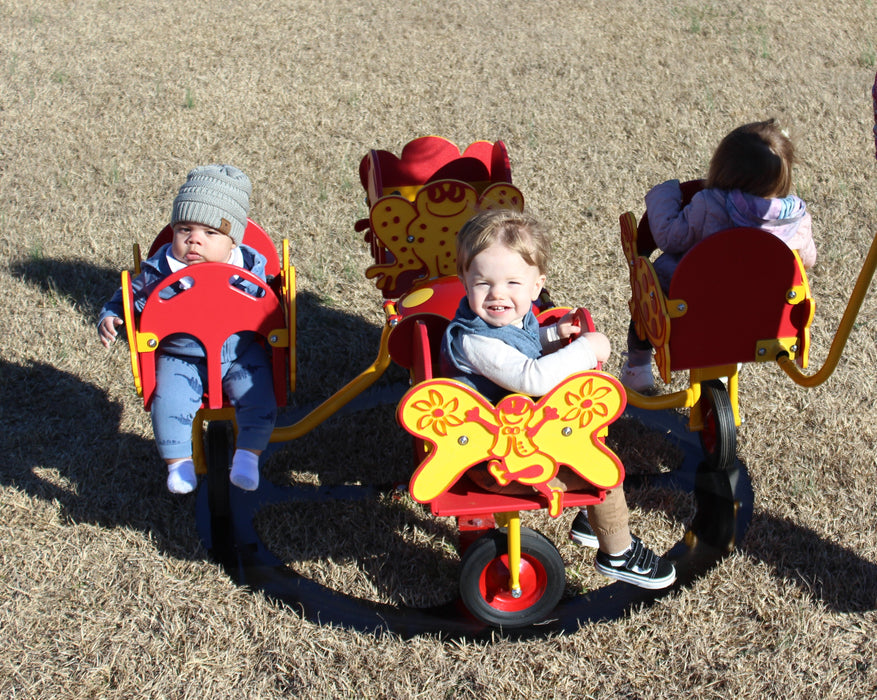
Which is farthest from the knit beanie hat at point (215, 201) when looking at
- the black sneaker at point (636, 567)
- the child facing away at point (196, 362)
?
the black sneaker at point (636, 567)

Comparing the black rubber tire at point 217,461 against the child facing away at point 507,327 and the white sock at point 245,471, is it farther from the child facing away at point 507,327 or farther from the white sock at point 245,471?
the child facing away at point 507,327

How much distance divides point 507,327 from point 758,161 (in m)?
1.19

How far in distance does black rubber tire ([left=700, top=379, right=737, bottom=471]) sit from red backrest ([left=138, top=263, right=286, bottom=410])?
158cm

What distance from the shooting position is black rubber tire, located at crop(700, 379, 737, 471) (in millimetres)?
3326

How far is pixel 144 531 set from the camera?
128 inches

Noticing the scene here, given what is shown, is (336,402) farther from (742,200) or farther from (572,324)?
(742,200)

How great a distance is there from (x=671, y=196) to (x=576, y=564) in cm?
143

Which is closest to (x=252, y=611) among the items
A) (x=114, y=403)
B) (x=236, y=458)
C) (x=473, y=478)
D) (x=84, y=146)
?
(x=236, y=458)

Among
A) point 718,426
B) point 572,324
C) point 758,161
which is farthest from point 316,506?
point 758,161

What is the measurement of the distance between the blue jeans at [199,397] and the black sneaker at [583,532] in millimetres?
1106

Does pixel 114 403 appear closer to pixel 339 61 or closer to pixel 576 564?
pixel 576 564

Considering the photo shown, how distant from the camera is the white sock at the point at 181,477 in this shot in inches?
117

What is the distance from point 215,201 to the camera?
309 cm

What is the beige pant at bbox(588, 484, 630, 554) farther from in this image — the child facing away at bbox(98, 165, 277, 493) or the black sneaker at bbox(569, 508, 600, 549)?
the child facing away at bbox(98, 165, 277, 493)
